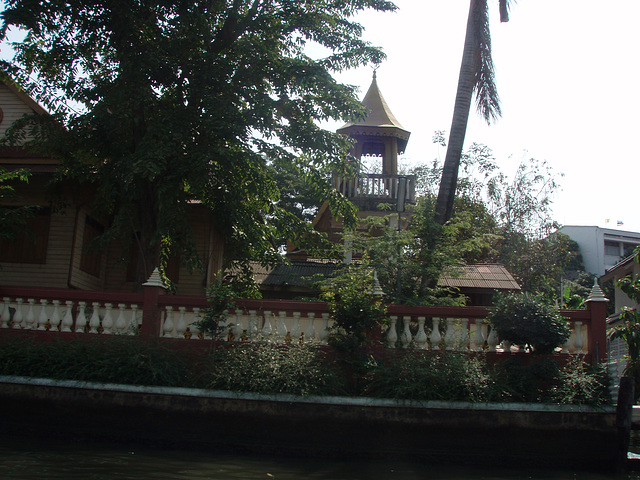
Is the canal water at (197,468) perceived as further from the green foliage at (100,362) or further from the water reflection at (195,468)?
the green foliage at (100,362)

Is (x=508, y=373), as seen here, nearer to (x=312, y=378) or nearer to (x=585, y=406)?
(x=585, y=406)

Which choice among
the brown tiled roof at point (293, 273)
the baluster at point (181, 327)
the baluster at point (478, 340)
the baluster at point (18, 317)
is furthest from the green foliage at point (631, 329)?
the baluster at point (18, 317)

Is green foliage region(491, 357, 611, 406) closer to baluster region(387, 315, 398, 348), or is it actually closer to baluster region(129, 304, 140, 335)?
baluster region(387, 315, 398, 348)

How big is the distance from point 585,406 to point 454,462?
1.80m

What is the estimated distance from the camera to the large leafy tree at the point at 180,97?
991cm

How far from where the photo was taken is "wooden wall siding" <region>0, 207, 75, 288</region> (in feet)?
42.5

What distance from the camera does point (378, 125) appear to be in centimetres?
1786

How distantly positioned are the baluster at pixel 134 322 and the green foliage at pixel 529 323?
16.4 feet

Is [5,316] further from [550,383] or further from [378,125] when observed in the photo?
[378,125]

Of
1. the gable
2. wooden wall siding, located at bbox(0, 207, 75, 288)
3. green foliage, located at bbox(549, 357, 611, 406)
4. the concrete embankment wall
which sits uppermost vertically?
the gable

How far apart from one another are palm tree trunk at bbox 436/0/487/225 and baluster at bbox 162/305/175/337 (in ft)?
20.4

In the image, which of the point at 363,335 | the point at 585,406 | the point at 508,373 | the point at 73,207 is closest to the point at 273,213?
the point at 73,207

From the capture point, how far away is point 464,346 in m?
7.97

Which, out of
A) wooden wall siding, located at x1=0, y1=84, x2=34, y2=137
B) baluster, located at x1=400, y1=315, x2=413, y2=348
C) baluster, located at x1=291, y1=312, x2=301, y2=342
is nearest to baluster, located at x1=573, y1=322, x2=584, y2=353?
baluster, located at x1=400, y1=315, x2=413, y2=348
